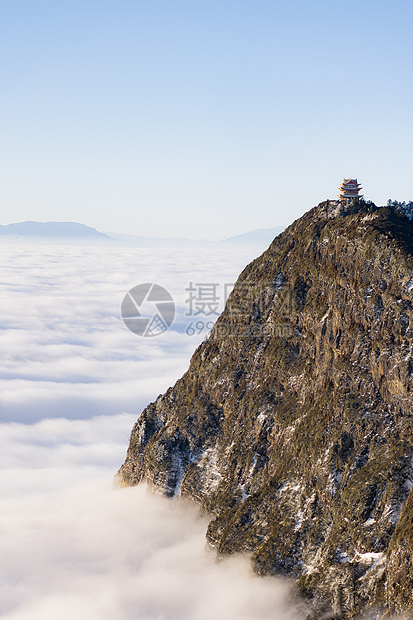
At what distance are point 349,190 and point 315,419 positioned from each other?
50.4m

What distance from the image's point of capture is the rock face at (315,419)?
9638 centimetres

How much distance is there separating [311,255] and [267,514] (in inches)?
2118

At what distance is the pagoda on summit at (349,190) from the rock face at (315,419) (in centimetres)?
240

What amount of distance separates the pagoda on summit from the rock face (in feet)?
7.89

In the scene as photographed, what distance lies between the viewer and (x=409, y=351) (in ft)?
332

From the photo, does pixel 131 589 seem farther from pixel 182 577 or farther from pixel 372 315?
pixel 372 315

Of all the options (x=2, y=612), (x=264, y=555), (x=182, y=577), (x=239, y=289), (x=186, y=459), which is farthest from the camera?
(x=239, y=289)

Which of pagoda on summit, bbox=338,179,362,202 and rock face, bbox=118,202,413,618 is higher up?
pagoda on summit, bbox=338,179,362,202

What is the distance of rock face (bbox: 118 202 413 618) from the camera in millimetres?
96375

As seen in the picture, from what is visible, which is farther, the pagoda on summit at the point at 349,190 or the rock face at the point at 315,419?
the pagoda on summit at the point at 349,190

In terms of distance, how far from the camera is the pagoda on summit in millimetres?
133375

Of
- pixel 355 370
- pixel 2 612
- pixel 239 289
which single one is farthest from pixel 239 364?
pixel 2 612

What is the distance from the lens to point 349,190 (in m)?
134

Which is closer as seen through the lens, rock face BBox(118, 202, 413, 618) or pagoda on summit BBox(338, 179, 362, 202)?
rock face BBox(118, 202, 413, 618)
